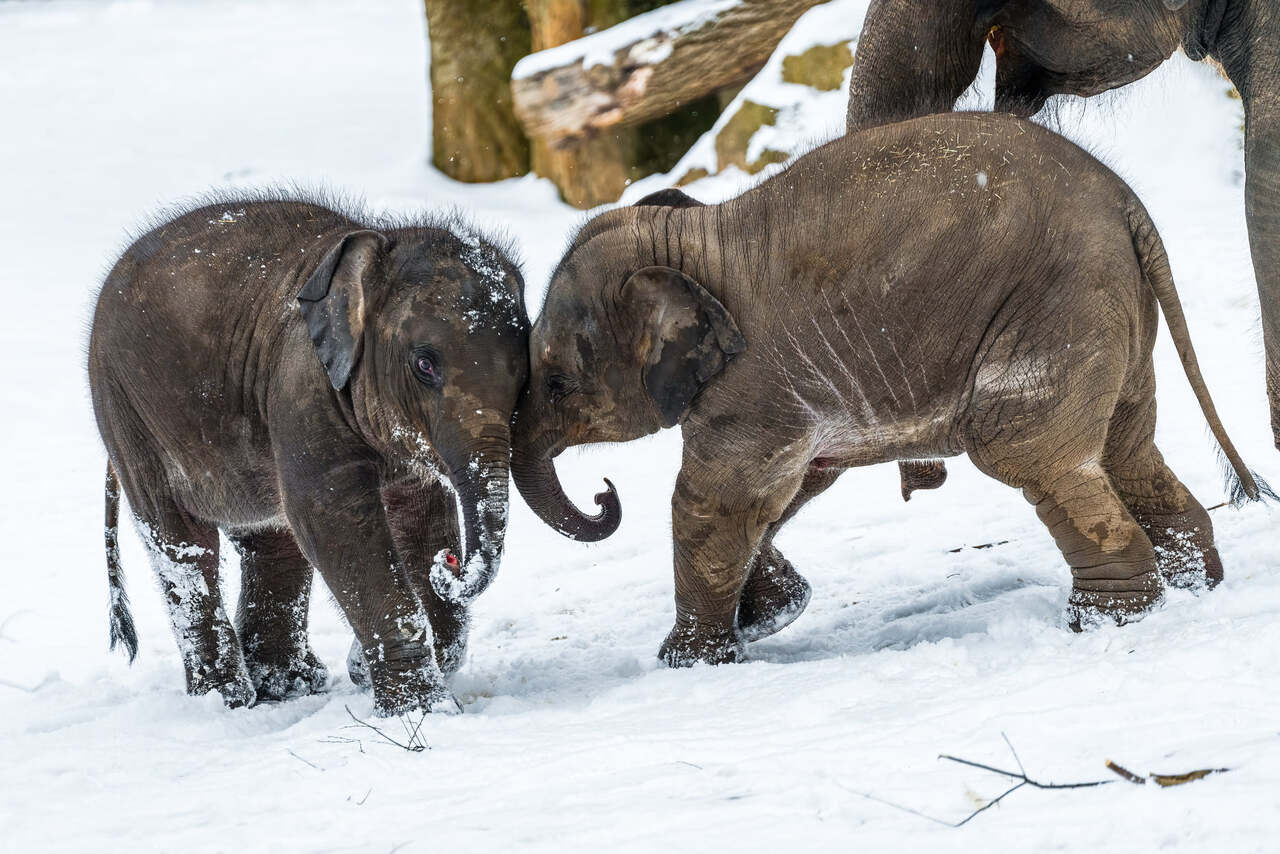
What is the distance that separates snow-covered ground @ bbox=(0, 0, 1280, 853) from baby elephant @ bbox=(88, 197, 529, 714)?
10.9 inches

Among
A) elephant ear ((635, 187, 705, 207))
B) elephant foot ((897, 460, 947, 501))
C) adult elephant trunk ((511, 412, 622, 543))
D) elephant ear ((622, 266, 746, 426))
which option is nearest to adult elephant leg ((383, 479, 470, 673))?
adult elephant trunk ((511, 412, 622, 543))

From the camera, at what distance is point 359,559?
14.1 feet

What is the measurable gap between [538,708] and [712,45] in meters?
7.60

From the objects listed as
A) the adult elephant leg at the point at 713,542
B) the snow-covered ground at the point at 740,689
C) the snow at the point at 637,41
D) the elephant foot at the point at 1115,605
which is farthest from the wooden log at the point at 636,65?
the elephant foot at the point at 1115,605

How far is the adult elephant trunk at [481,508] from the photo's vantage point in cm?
397

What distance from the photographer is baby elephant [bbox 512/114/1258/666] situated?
4133 mm

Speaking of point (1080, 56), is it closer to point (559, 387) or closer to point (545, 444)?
point (559, 387)

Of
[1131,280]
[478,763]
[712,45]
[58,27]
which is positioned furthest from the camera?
[58,27]

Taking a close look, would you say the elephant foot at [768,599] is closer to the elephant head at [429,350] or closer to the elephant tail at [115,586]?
the elephant head at [429,350]

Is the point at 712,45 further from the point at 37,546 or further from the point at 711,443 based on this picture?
the point at 711,443

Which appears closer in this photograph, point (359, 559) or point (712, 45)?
point (359, 559)

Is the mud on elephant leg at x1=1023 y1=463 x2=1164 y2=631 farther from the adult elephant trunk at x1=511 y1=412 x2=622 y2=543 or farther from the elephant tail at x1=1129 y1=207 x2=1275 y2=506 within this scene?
the adult elephant trunk at x1=511 y1=412 x2=622 y2=543

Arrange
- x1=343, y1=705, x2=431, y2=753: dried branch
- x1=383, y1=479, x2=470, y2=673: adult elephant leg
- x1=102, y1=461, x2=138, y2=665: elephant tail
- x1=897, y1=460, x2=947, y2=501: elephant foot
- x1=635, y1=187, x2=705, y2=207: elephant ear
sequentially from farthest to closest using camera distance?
1. x1=897, y1=460, x2=947, y2=501: elephant foot
2. x1=102, y1=461, x2=138, y2=665: elephant tail
3. x1=635, y1=187, x2=705, y2=207: elephant ear
4. x1=383, y1=479, x2=470, y2=673: adult elephant leg
5. x1=343, y1=705, x2=431, y2=753: dried branch

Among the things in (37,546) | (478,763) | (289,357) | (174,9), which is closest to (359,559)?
(289,357)
